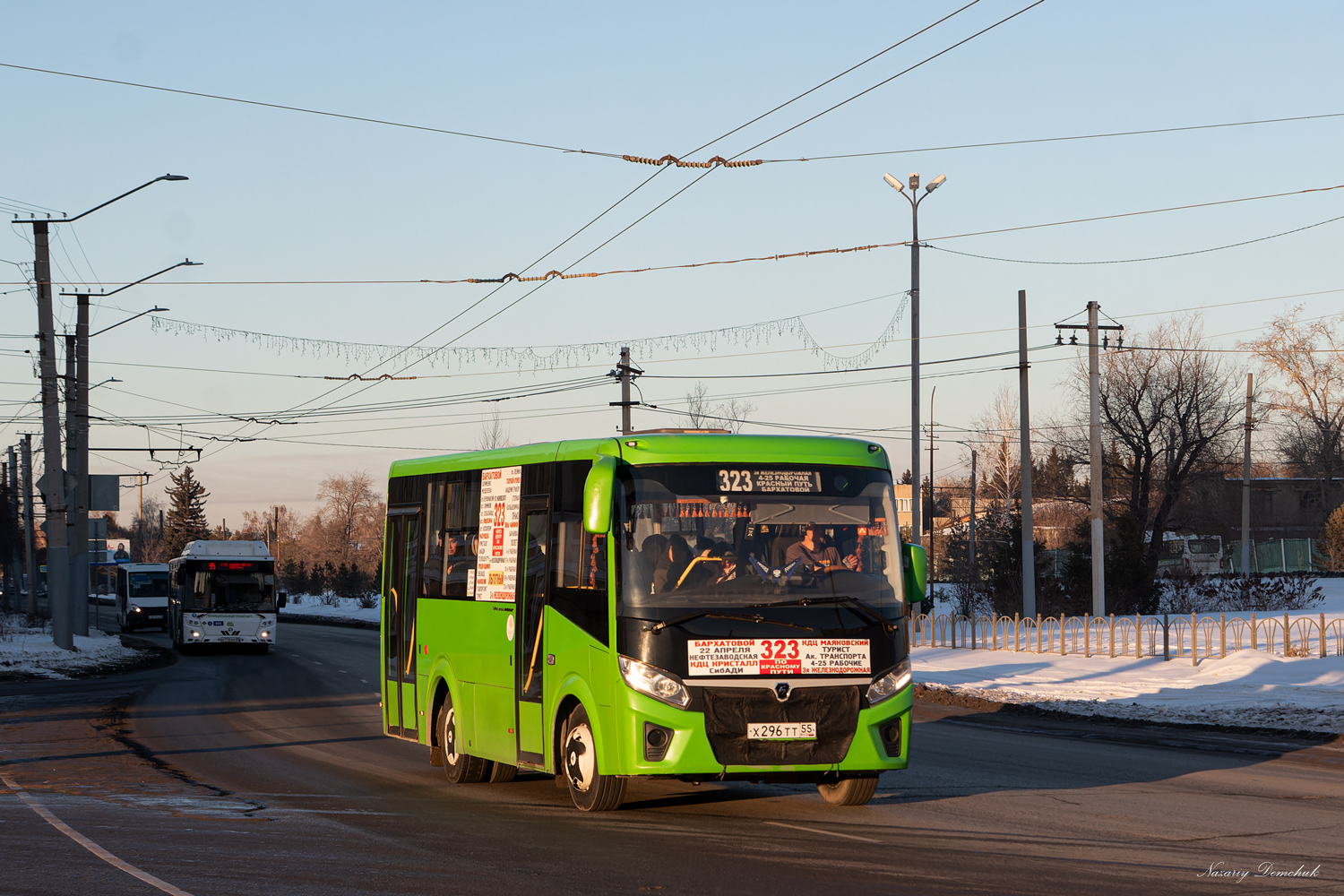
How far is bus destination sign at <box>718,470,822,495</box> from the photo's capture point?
34.5 ft

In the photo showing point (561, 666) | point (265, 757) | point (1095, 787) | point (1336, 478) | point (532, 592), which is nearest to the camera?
point (561, 666)

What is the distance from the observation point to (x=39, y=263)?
109 feet

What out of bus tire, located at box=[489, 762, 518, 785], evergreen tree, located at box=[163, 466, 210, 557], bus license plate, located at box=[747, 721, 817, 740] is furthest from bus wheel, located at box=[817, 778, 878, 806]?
evergreen tree, located at box=[163, 466, 210, 557]

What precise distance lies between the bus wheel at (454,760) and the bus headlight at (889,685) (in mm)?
4397

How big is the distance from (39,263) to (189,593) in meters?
11.8

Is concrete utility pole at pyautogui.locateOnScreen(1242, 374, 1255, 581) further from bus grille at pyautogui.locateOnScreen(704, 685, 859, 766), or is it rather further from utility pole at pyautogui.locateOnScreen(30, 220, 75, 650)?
bus grille at pyautogui.locateOnScreen(704, 685, 859, 766)

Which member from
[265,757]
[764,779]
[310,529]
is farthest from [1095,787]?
[310,529]

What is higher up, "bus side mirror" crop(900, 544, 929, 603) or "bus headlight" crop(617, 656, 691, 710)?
"bus side mirror" crop(900, 544, 929, 603)

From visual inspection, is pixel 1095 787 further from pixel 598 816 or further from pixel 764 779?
pixel 598 816

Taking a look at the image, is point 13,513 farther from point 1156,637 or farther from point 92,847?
point 92,847

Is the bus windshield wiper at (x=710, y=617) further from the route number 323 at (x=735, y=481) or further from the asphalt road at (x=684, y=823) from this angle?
the asphalt road at (x=684, y=823)

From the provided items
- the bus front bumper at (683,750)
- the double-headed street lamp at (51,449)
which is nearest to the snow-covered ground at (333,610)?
the double-headed street lamp at (51,449)

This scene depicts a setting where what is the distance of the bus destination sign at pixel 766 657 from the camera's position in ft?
32.4

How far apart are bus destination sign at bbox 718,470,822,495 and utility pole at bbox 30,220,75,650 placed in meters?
26.9
